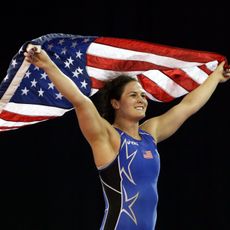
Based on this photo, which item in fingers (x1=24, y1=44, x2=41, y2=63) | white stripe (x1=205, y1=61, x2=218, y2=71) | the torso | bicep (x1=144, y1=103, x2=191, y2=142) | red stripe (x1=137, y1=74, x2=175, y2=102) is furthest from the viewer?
red stripe (x1=137, y1=74, x2=175, y2=102)

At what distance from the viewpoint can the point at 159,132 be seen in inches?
146

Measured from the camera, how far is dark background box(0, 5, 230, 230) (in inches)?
201

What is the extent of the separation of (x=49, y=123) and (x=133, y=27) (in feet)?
3.64

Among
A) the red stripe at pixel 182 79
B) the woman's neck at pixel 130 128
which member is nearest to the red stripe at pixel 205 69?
the red stripe at pixel 182 79

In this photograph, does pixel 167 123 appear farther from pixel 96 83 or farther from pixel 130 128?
pixel 96 83

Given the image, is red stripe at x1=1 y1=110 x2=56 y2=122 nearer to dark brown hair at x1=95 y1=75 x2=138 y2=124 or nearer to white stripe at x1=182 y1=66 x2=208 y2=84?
dark brown hair at x1=95 y1=75 x2=138 y2=124

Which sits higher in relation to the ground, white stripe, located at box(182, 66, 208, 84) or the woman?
white stripe, located at box(182, 66, 208, 84)

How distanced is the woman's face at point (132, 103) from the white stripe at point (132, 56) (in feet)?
0.92

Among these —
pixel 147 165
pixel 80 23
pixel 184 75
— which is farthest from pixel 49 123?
pixel 147 165

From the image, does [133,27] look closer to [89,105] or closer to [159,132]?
[159,132]

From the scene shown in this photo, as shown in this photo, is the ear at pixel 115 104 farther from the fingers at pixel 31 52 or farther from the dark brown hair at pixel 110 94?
the fingers at pixel 31 52

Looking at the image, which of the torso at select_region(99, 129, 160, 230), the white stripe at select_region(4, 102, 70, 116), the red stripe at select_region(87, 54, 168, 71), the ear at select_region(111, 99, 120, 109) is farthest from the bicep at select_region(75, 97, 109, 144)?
the red stripe at select_region(87, 54, 168, 71)

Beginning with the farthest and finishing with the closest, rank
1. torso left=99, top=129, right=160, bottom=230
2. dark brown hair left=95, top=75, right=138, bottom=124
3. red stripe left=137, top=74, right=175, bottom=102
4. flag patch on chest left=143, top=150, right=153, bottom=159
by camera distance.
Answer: red stripe left=137, top=74, right=175, bottom=102, dark brown hair left=95, top=75, right=138, bottom=124, flag patch on chest left=143, top=150, right=153, bottom=159, torso left=99, top=129, right=160, bottom=230

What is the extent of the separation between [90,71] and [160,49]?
49 centimetres
